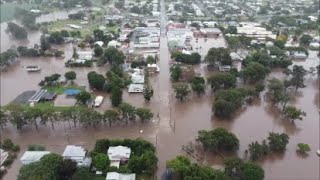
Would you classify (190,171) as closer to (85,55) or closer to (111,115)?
(111,115)

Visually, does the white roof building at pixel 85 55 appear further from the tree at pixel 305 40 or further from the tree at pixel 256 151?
the tree at pixel 305 40

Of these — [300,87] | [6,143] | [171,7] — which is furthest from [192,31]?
[6,143]

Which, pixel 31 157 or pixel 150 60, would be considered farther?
pixel 150 60

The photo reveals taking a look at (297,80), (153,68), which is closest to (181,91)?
(153,68)

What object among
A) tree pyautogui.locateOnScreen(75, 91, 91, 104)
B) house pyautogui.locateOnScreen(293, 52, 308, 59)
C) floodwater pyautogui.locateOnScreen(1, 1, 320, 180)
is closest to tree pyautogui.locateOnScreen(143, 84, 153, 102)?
floodwater pyautogui.locateOnScreen(1, 1, 320, 180)

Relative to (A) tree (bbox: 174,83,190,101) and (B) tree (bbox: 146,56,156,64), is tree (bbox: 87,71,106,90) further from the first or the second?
(B) tree (bbox: 146,56,156,64)

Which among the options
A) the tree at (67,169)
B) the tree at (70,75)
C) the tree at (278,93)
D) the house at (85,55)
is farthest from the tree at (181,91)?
the house at (85,55)
